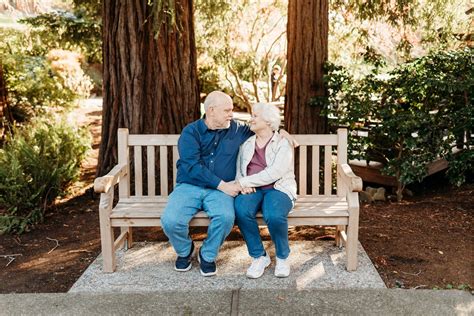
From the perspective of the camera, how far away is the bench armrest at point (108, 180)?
3984 millimetres

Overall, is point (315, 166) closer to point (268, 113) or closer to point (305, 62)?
point (268, 113)

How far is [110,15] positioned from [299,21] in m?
2.03

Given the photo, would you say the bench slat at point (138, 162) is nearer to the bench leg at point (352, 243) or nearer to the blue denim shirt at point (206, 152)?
the blue denim shirt at point (206, 152)

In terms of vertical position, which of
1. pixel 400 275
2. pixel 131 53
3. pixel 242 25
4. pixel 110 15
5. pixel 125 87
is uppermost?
pixel 242 25

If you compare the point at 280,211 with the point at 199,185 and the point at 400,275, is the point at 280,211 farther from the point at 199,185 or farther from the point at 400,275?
the point at 400,275

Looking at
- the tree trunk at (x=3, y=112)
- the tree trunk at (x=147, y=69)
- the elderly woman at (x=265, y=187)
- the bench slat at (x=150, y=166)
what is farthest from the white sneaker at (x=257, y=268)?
the tree trunk at (x=3, y=112)

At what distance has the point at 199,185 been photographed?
417 centimetres

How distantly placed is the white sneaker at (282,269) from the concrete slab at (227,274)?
0.04 m

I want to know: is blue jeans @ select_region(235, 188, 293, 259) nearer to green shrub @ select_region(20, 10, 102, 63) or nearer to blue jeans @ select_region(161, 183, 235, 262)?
blue jeans @ select_region(161, 183, 235, 262)

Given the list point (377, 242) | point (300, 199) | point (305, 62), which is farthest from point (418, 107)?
point (300, 199)

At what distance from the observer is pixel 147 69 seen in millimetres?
5754

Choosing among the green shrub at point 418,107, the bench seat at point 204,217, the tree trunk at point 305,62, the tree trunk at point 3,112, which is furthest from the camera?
the tree trunk at point 3,112

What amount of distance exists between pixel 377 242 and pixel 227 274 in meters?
1.54

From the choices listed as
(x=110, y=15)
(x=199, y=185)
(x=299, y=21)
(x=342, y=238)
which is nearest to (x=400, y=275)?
(x=342, y=238)
